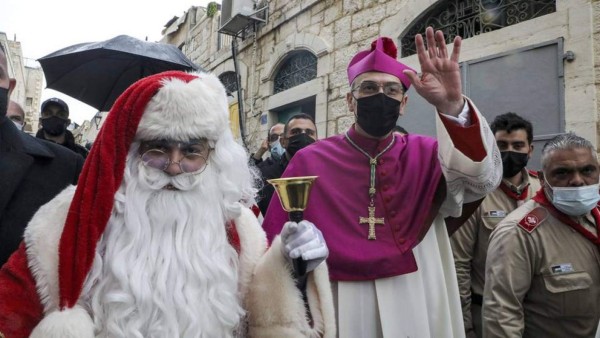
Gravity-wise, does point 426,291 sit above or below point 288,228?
below

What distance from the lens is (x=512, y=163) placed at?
10.4ft

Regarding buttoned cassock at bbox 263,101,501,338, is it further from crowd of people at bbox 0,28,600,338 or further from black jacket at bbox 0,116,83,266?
black jacket at bbox 0,116,83,266

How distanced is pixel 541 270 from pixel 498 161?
0.76 meters

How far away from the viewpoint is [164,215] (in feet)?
6.03

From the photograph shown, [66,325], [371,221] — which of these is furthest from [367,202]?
[66,325]

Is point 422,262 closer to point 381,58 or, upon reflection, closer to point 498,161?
Answer: point 498,161

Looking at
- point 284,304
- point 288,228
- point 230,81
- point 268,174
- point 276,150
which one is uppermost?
point 230,81

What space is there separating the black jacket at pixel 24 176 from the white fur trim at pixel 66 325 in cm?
64

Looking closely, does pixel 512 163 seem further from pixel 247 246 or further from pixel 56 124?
pixel 56 124

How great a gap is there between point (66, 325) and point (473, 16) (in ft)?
19.7

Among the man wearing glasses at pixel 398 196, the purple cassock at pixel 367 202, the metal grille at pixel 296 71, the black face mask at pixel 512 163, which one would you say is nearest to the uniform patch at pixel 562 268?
the man wearing glasses at pixel 398 196

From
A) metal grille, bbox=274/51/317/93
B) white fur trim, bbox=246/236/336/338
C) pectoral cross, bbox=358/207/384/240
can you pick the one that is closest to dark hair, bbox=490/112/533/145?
pectoral cross, bbox=358/207/384/240

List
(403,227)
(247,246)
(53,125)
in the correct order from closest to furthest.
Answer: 1. (247,246)
2. (403,227)
3. (53,125)

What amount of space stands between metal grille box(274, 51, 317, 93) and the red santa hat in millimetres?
6914
